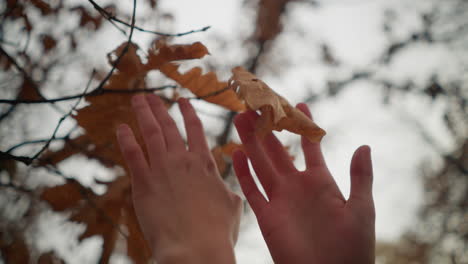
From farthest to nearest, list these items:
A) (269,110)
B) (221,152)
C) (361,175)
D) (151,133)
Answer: (221,152)
(151,133)
(361,175)
(269,110)

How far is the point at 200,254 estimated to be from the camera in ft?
1.93

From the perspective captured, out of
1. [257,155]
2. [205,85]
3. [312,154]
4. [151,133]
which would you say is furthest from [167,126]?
[312,154]

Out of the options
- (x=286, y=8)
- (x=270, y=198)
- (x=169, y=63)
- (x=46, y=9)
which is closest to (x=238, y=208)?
(x=270, y=198)

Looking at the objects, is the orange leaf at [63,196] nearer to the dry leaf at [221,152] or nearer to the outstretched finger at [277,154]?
the dry leaf at [221,152]

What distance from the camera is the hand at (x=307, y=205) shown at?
0.59m

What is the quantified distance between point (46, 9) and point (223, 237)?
86 centimetres

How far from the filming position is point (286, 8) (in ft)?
7.07

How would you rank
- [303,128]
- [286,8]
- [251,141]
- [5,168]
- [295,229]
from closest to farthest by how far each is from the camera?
[303,128]
[295,229]
[251,141]
[5,168]
[286,8]

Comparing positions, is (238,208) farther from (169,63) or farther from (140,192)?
(169,63)

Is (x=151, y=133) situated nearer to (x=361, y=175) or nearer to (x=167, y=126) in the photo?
(x=167, y=126)

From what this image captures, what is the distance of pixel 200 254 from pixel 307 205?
0.28 metres

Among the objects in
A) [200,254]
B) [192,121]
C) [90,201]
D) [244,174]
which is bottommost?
[200,254]

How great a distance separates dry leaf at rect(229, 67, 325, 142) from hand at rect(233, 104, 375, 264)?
179 mm

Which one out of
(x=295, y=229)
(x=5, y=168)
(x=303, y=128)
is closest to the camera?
(x=303, y=128)
